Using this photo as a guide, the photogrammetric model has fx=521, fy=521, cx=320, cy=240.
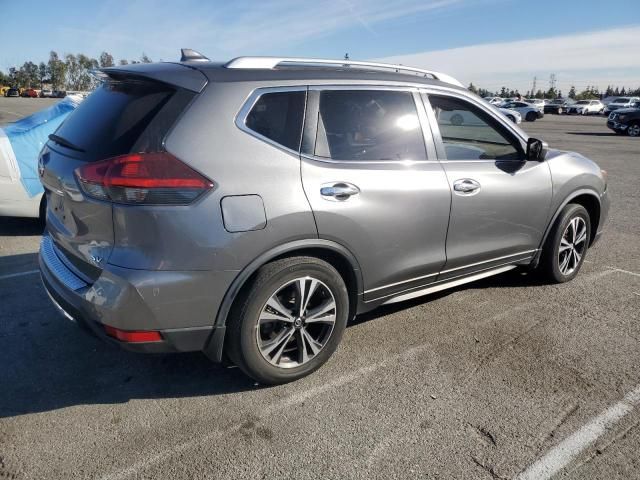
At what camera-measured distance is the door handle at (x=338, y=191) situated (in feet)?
9.72

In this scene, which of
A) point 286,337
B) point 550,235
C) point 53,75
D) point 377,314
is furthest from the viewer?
point 53,75

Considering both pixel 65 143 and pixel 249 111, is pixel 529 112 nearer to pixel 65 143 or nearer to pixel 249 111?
pixel 249 111

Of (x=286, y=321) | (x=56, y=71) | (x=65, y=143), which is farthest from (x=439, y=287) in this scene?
(x=56, y=71)

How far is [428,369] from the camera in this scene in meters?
3.31

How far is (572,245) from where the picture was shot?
15.7 feet

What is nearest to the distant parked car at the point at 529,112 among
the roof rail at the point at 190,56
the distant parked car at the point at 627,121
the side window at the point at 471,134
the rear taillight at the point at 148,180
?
the distant parked car at the point at 627,121

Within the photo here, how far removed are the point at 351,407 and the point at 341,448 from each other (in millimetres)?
351

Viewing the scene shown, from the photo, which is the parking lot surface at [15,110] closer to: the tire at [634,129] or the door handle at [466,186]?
the door handle at [466,186]

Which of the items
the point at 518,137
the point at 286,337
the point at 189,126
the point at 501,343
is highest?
the point at 189,126

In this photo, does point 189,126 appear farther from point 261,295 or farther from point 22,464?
point 22,464

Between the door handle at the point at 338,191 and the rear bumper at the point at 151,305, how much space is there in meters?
0.73

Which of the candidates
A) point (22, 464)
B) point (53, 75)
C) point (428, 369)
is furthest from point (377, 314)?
point (53, 75)

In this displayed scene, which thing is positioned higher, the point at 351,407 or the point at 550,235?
the point at 550,235

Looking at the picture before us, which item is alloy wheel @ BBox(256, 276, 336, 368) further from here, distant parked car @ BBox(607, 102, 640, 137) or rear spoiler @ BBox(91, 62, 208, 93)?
distant parked car @ BBox(607, 102, 640, 137)
